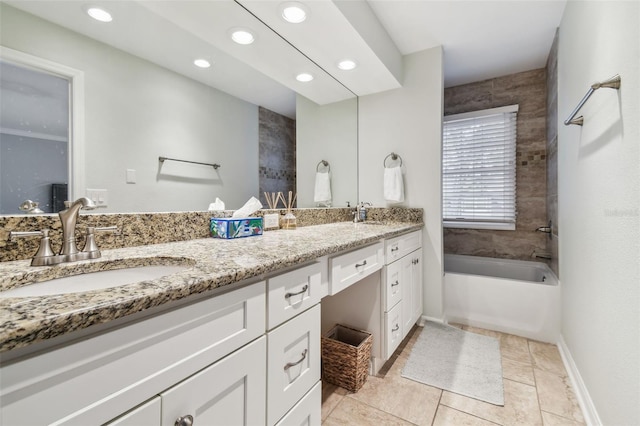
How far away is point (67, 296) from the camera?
505 millimetres

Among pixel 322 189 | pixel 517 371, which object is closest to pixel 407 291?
pixel 517 371

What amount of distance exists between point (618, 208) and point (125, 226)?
1.82 metres

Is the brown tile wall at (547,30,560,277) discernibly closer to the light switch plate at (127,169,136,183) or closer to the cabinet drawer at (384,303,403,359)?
the cabinet drawer at (384,303,403,359)

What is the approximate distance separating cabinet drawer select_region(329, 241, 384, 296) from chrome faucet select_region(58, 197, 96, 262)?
84cm

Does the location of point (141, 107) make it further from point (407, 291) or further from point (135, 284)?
point (407, 291)

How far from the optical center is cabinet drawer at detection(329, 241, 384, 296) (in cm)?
118

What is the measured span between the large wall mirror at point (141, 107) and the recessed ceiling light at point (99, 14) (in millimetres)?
20

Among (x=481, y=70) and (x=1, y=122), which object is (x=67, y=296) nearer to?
(x=1, y=122)

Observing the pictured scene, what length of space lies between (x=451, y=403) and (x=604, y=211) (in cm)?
115

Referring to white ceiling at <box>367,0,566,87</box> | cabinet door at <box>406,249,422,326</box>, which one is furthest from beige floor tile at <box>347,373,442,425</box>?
→ white ceiling at <box>367,0,566,87</box>

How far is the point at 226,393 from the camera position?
0.69 m

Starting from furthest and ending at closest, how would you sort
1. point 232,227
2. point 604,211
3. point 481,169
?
point 481,169, point 232,227, point 604,211

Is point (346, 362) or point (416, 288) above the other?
point (416, 288)

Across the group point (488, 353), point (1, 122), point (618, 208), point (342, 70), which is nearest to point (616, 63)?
point (618, 208)
